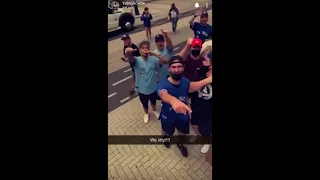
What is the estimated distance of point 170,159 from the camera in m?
2.99

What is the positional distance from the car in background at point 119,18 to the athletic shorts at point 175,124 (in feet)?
4.16

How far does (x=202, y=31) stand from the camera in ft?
10.2

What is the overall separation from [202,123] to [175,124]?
0.33 meters

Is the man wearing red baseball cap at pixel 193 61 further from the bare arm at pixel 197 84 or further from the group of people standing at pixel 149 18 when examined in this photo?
the group of people standing at pixel 149 18

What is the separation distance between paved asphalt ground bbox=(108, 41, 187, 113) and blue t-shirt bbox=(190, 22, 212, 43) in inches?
41.5

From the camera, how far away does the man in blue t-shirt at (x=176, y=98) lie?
118 inches

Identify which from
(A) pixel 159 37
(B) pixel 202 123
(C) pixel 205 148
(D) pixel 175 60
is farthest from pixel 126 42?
(C) pixel 205 148

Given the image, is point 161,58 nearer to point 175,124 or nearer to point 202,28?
point 202,28

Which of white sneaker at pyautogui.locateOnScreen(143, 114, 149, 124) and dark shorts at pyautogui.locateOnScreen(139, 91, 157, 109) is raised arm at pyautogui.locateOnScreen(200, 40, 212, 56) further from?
white sneaker at pyautogui.locateOnScreen(143, 114, 149, 124)
